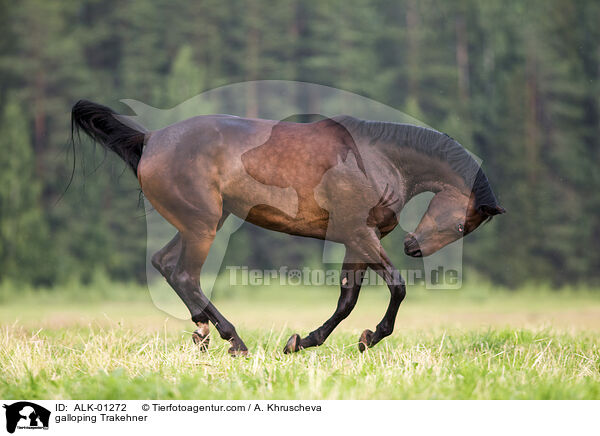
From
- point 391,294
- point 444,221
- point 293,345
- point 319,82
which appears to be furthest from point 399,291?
point 319,82

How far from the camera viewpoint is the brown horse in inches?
197

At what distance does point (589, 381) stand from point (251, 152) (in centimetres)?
306

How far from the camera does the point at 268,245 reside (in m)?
16.7

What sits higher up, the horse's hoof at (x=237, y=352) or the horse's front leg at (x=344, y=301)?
the horse's front leg at (x=344, y=301)

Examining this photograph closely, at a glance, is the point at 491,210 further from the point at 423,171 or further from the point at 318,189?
the point at 318,189

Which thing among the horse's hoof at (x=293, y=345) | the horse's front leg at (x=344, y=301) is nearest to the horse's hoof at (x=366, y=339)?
the horse's front leg at (x=344, y=301)

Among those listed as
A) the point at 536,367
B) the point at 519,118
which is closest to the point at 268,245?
the point at 519,118

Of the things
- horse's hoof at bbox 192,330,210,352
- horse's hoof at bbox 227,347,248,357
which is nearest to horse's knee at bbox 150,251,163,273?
horse's hoof at bbox 192,330,210,352

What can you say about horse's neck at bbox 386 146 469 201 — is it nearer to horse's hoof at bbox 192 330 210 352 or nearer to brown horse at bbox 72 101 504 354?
brown horse at bbox 72 101 504 354

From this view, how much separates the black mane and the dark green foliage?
989 cm

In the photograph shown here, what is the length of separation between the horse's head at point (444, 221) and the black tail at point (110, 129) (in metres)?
2.56

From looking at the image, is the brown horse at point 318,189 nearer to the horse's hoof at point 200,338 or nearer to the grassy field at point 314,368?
the horse's hoof at point 200,338

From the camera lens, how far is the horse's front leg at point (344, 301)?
16.7 ft
